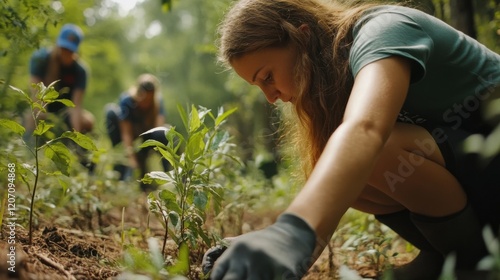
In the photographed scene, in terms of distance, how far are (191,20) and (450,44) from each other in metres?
28.0

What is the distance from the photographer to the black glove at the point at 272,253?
3.86ft

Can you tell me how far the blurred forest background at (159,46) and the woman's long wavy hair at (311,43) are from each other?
370 mm

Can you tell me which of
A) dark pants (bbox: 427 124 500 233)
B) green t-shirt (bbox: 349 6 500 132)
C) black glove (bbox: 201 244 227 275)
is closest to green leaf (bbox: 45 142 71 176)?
black glove (bbox: 201 244 227 275)

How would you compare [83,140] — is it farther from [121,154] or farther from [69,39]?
[69,39]

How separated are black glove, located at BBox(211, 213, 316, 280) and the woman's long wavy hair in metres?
0.82

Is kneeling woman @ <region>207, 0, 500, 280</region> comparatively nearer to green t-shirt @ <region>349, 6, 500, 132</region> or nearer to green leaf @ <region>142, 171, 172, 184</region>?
green t-shirt @ <region>349, 6, 500, 132</region>

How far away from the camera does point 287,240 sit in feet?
3.99

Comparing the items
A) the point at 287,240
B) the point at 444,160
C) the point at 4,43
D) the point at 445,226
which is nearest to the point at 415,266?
the point at 445,226

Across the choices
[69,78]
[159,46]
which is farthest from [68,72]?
[159,46]

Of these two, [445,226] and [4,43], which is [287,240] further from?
[4,43]

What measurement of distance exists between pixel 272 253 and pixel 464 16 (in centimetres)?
208

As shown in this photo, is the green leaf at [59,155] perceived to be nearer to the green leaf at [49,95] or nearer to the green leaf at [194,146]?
the green leaf at [49,95]

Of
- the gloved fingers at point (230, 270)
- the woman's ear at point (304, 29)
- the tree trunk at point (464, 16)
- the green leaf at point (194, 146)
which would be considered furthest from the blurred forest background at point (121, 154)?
the gloved fingers at point (230, 270)

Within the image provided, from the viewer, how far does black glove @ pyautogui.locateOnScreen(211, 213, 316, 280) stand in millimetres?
1176
